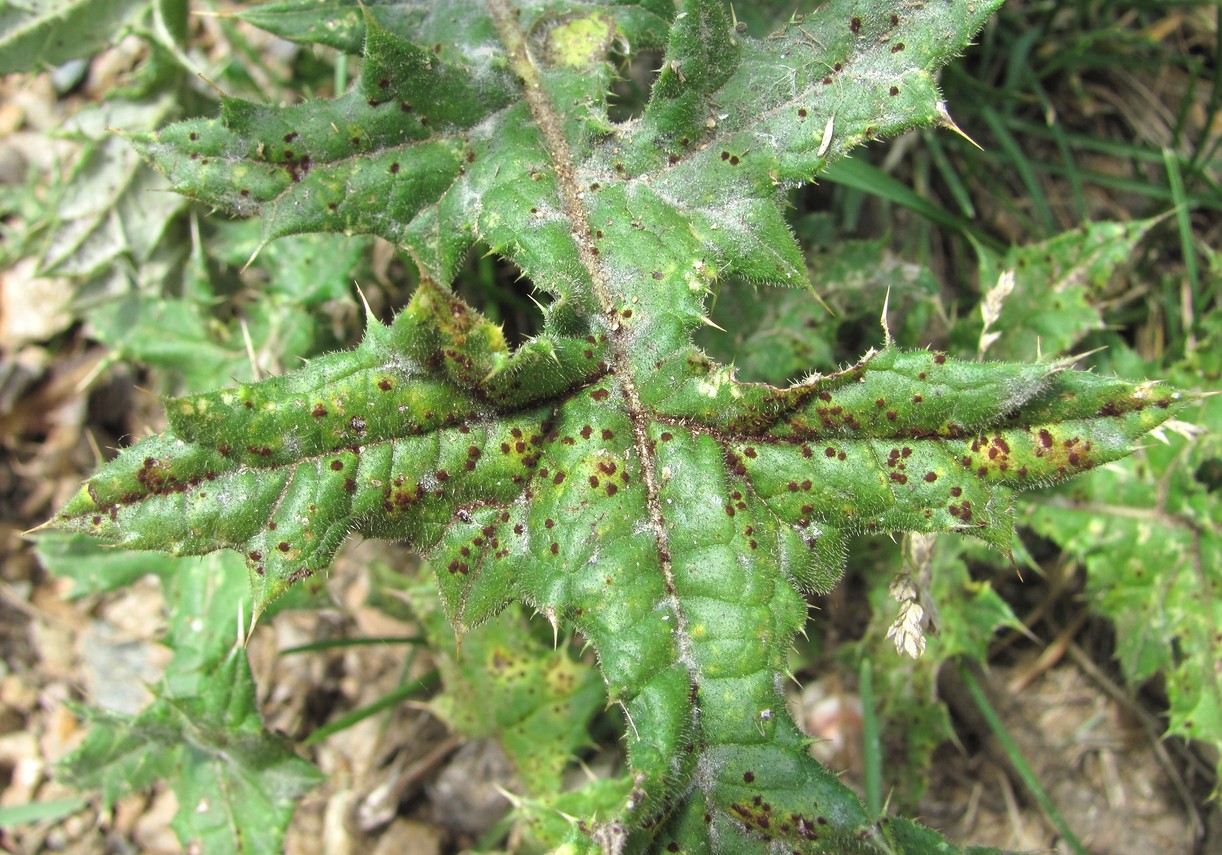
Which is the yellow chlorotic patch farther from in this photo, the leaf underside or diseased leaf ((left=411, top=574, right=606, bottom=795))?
diseased leaf ((left=411, top=574, right=606, bottom=795))

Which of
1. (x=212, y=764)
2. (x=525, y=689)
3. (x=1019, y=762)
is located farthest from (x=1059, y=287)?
(x=212, y=764)

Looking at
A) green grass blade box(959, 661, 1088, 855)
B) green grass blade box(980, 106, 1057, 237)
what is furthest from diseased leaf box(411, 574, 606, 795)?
green grass blade box(980, 106, 1057, 237)

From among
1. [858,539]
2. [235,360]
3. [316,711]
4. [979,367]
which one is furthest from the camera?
[316,711]

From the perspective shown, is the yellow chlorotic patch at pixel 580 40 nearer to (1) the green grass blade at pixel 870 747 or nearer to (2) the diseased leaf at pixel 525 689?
(2) the diseased leaf at pixel 525 689

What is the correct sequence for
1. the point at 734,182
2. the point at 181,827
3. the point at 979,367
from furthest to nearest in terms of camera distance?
1. the point at 181,827
2. the point at 734,182
3. the point at 979,367

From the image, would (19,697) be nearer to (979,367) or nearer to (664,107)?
(664,107)

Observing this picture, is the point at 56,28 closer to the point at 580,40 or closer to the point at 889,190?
the point at 580,40

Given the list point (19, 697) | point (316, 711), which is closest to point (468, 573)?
point (316, 711)

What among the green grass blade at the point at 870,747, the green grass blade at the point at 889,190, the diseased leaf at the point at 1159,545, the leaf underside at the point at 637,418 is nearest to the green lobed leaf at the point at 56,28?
Result: the leaf underside at the point at 637,418
